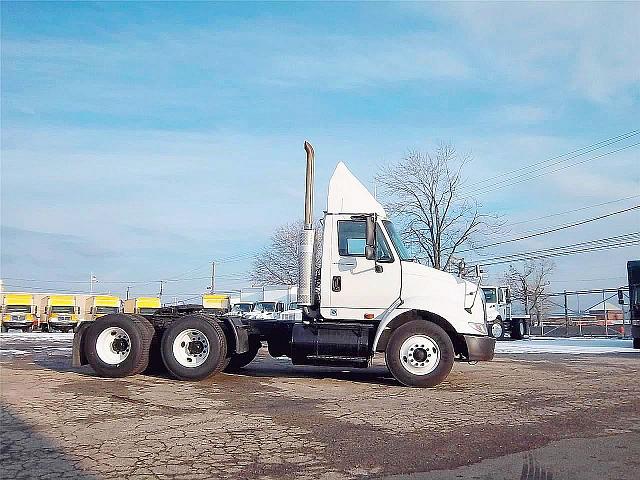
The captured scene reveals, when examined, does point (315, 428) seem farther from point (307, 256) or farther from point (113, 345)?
point (113, 345)

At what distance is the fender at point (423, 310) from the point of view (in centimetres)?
1069

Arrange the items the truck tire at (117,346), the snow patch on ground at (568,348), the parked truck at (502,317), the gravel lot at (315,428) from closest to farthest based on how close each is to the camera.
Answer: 1. the gravel lot at (315,428)
2. the truck tire at (117,346)
3. the snow patch on ground at (568,348)
4. the parked truck at (502,317)

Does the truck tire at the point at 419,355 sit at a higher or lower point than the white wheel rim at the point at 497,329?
lower

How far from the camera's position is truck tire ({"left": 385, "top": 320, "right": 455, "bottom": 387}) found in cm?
1054

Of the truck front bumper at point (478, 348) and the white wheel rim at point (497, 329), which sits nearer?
the truck front bumper at point (478, 348)

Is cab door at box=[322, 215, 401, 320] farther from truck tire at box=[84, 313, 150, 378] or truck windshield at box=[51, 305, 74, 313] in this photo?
truck windshield at box=[51, 305, 74, 313]

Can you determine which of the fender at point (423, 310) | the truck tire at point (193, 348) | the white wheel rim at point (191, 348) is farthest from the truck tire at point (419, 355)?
the white wheel rim at point (191, 348)

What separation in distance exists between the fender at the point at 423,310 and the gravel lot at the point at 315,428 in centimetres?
90

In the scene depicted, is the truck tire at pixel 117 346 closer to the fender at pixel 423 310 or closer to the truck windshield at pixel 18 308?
the fender at pixel 423 310

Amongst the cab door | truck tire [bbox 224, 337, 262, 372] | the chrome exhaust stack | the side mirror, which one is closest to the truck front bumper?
the cab door

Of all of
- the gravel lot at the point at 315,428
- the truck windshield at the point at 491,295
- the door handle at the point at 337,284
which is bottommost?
the gravel lot at the point at 315,428

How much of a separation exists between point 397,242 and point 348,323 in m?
1.62

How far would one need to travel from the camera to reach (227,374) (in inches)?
491

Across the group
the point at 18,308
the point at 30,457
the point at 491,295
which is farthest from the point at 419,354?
the point at 18,308
